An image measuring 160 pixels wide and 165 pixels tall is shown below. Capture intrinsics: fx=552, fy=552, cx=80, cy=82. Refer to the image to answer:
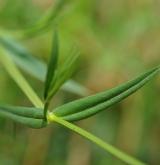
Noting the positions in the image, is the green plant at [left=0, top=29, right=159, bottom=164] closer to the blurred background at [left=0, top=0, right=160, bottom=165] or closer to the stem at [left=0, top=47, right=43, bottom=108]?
the stem at [left=0, top=47, right=43, bottom=108]

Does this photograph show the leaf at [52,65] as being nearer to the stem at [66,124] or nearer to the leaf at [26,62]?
the stem at [66,124]

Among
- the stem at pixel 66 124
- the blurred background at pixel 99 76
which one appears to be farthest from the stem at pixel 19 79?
the blurred background at pixel 99 76

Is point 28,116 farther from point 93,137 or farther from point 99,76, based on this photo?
point 99,76

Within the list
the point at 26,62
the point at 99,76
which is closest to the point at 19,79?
the point at 26,62

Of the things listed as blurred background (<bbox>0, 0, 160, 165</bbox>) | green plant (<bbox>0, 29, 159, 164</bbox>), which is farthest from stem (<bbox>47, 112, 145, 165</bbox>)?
blurred background (<bbox>0, 0, 160, 165</bbox>)

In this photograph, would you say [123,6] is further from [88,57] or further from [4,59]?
[4,59]

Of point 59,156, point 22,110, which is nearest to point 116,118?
point 59,156
